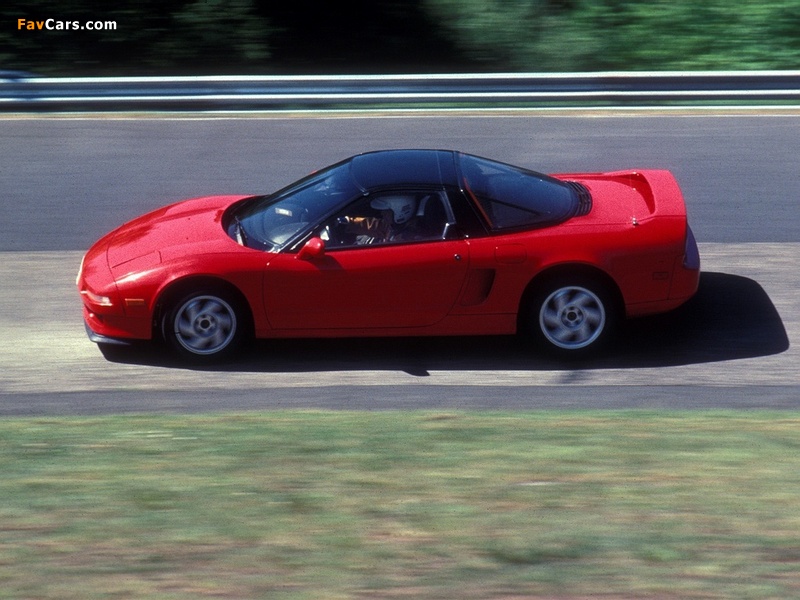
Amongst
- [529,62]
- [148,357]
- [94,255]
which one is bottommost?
[148,357]

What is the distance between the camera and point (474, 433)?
19.2ft

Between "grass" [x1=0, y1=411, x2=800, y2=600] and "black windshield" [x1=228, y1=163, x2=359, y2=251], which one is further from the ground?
"black windshield" [x1=228, y1=163, x2=359, y2=251]

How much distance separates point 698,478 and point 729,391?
2.04m

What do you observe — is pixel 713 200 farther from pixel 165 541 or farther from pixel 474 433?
pixel 165 541

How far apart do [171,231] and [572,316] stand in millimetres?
2896

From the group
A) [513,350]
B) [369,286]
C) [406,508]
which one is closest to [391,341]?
[369,286]

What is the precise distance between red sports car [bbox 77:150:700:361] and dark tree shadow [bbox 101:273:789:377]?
0.75ft

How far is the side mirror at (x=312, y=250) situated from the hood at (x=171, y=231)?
21.9 inches

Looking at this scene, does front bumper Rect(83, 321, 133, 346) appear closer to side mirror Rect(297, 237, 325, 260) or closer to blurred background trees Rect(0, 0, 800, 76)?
side mirror Rect(297, 237, 325, 260)

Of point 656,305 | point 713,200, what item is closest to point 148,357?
point 656,305

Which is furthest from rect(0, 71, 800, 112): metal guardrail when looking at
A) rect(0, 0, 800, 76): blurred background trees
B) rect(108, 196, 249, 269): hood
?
rect(108, 196, 249, 269): hood

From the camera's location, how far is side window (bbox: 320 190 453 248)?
750 centimetres

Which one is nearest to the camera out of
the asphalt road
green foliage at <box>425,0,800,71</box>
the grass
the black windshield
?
the grass

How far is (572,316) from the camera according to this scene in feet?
25.0
